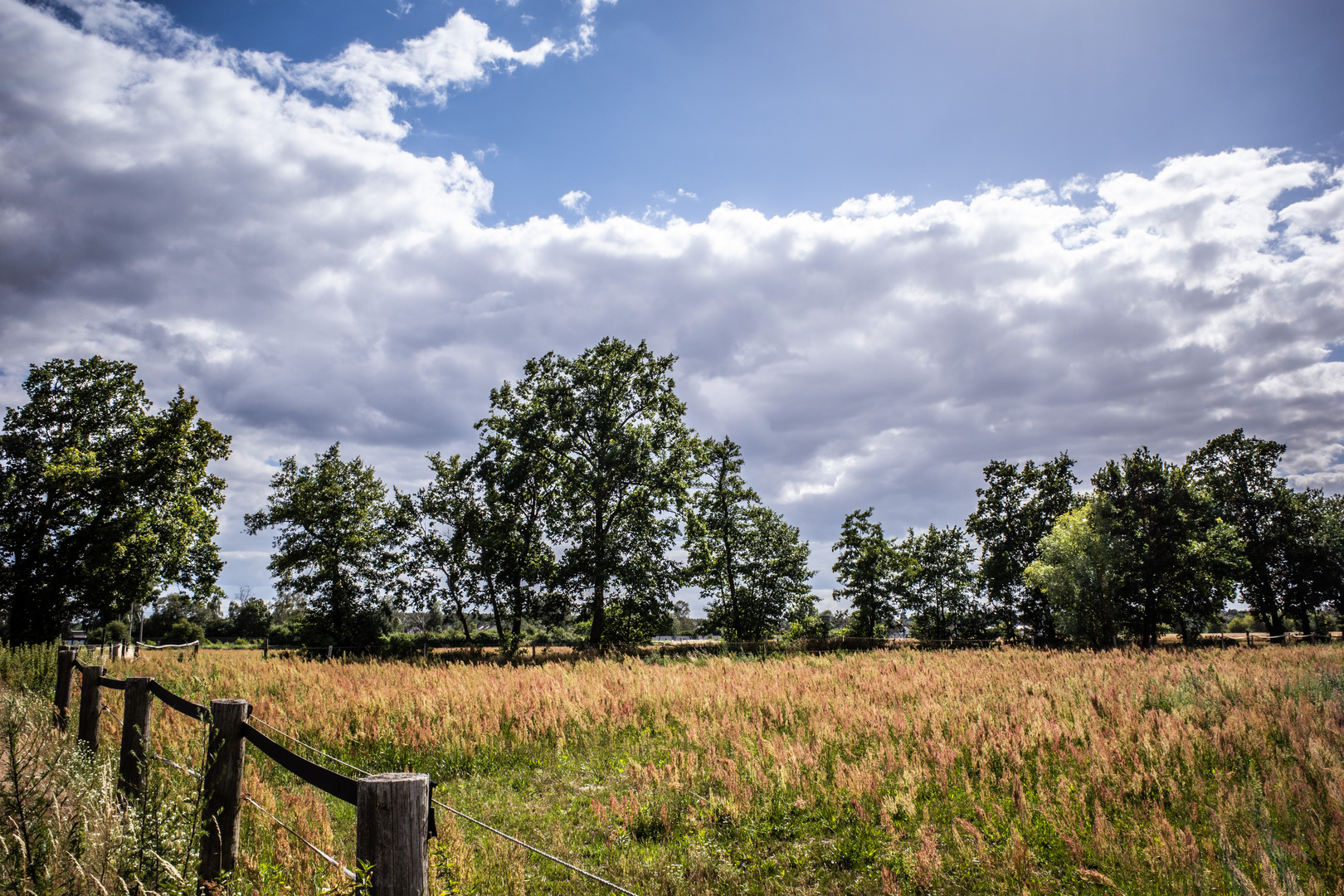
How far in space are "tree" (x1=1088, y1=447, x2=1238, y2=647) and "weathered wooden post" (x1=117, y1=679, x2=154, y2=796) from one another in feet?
127

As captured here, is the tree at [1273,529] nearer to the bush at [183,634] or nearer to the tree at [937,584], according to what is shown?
the tree at [937,584]

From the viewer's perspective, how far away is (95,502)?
976 inches

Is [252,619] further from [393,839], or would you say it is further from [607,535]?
[393,839]

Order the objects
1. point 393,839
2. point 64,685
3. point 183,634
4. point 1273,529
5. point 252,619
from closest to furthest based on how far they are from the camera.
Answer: point 393,839
point 64,685
point 1273,529
point 183,634
point 252,619

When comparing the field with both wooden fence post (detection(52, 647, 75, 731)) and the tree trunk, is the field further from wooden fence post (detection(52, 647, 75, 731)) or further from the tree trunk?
the tree trunk

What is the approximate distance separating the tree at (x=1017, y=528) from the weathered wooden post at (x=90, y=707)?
44.7 m

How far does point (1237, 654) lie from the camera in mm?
15719

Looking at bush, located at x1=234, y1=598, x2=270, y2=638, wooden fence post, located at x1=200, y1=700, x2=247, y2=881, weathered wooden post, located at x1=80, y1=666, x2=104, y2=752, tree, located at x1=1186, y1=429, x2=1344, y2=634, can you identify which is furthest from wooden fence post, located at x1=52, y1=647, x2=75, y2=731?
bush, located at x1=234, y1=598, x2=270, y2=638

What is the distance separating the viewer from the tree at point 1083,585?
100 feet

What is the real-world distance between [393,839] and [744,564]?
3802 cm

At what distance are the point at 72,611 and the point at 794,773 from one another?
32.9 m

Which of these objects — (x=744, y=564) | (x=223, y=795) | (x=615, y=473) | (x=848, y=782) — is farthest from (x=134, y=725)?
(x=744, y=564)

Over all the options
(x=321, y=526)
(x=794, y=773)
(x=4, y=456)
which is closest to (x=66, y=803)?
(x=794, y=773)

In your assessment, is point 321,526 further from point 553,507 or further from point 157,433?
point 553,507
